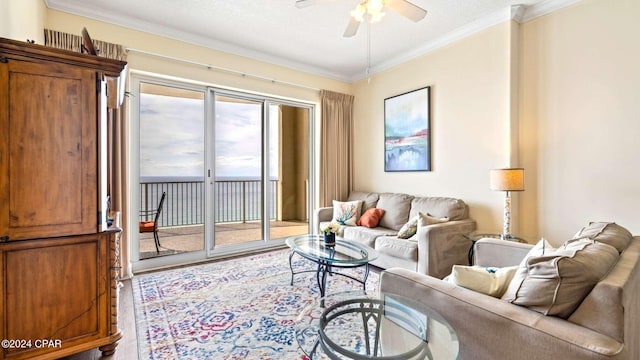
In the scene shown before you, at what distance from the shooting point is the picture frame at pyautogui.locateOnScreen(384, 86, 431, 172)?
4074 mm

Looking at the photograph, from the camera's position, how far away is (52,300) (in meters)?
1.68

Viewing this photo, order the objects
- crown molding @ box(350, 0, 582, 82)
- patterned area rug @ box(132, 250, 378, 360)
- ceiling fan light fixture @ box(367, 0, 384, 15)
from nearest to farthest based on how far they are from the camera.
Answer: patterned area rug @ box(132, 250, 378, 360) → ceiling fan light fixture @ box(367, 0, 384, 15) → crown molding @ box(350, 0, 582, 82)

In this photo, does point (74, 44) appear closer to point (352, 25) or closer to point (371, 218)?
point (352, 25)

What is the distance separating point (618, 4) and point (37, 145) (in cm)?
458

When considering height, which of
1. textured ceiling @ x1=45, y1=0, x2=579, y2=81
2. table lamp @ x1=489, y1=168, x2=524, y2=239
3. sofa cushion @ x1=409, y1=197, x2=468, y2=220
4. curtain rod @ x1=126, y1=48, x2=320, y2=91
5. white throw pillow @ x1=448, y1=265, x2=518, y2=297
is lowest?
white throw pillow @ x1=448, y1=265, x2=518, y2=297

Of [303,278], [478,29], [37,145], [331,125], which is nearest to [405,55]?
[478,29]

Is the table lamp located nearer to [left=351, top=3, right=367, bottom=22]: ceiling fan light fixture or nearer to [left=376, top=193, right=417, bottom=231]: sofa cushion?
[left=376, top=193, right=417, bottom=231]: sofa cushion

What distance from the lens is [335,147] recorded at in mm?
5098

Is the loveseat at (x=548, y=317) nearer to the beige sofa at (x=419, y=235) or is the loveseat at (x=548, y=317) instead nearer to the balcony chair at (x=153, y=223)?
the beige sofa at (x=419, y=235)

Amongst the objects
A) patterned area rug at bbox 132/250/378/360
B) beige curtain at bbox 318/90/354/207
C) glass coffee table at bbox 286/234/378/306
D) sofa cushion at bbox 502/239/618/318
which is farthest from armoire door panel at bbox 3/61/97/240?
beige curtain at bbox 318/90/354/207

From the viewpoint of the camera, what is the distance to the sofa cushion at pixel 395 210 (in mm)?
3967

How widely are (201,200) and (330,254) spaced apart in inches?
88.2

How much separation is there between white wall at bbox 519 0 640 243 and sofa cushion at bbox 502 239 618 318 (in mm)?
1979

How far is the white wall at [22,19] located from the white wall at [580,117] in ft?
14.7
